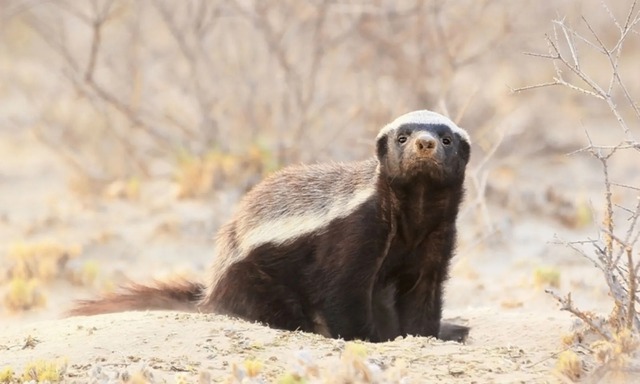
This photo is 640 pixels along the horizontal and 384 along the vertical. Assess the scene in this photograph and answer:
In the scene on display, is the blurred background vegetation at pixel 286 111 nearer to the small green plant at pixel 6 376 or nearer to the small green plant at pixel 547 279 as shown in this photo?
the small green plant at pixel 547 279

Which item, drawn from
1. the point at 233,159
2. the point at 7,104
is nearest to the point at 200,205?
the point at 233,159

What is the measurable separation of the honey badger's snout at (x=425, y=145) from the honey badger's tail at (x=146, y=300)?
5.36 ft

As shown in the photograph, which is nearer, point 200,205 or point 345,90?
point 200,205

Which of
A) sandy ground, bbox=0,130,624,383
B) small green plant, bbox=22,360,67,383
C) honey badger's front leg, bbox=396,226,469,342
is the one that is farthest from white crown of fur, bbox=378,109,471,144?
small green plant, bbox=22,360,67,383

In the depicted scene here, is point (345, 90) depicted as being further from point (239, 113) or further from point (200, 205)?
point (200, 205)

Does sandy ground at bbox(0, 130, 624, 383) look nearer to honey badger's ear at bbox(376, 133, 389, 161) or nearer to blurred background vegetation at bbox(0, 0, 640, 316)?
blurred background vegetation at bbox(0, 0, 640, 316)

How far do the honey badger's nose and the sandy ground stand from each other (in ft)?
2.83

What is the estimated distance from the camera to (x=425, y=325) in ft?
17.6

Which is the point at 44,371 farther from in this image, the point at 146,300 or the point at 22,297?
the point at 22,297

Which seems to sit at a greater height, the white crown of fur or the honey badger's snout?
the white crown of fur

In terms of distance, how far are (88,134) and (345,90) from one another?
3039 millimetres

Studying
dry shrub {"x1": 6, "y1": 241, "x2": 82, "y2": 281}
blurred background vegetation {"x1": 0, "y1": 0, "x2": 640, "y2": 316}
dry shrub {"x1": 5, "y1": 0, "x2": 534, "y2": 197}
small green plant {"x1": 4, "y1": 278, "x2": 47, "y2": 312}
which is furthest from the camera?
dry shrub {"x1": 5, "y1": 0, "x2": 534, "y2": 197}

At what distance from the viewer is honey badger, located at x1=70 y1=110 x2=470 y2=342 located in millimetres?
5031

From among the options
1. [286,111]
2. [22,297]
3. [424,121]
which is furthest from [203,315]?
[286,111]
